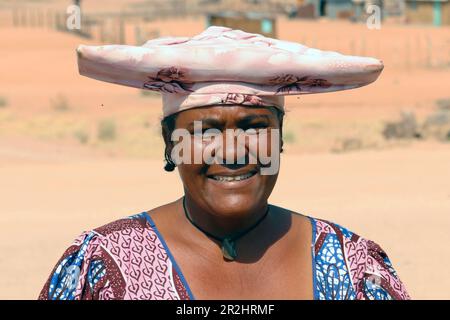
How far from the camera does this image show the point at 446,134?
18719 mm

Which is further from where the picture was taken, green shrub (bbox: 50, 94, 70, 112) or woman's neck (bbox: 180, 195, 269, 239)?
green shrub (bbox: 50, 94, 70, 112)

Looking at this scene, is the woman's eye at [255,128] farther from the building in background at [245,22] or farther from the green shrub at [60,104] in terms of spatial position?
the building in background at [245,22]

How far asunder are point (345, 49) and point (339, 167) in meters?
22.7

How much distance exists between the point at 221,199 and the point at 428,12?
144ft

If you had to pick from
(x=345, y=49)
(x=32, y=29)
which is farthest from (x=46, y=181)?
(x=32, y=29)

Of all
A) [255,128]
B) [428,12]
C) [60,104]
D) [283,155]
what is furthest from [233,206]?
[428,12]

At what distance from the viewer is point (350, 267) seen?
3312 millimetres

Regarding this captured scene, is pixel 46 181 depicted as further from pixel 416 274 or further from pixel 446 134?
pixel 446 134

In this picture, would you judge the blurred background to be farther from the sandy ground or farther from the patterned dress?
the patterned dress

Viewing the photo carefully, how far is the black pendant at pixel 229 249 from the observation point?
330cm

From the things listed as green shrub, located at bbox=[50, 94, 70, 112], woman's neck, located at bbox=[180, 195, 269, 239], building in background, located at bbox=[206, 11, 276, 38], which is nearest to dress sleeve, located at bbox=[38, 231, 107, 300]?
woman's neck, located at bbox=[180, 195, 269, 239]

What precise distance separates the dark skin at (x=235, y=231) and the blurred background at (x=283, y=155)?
404mm

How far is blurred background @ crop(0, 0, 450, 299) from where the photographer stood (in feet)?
33.0
